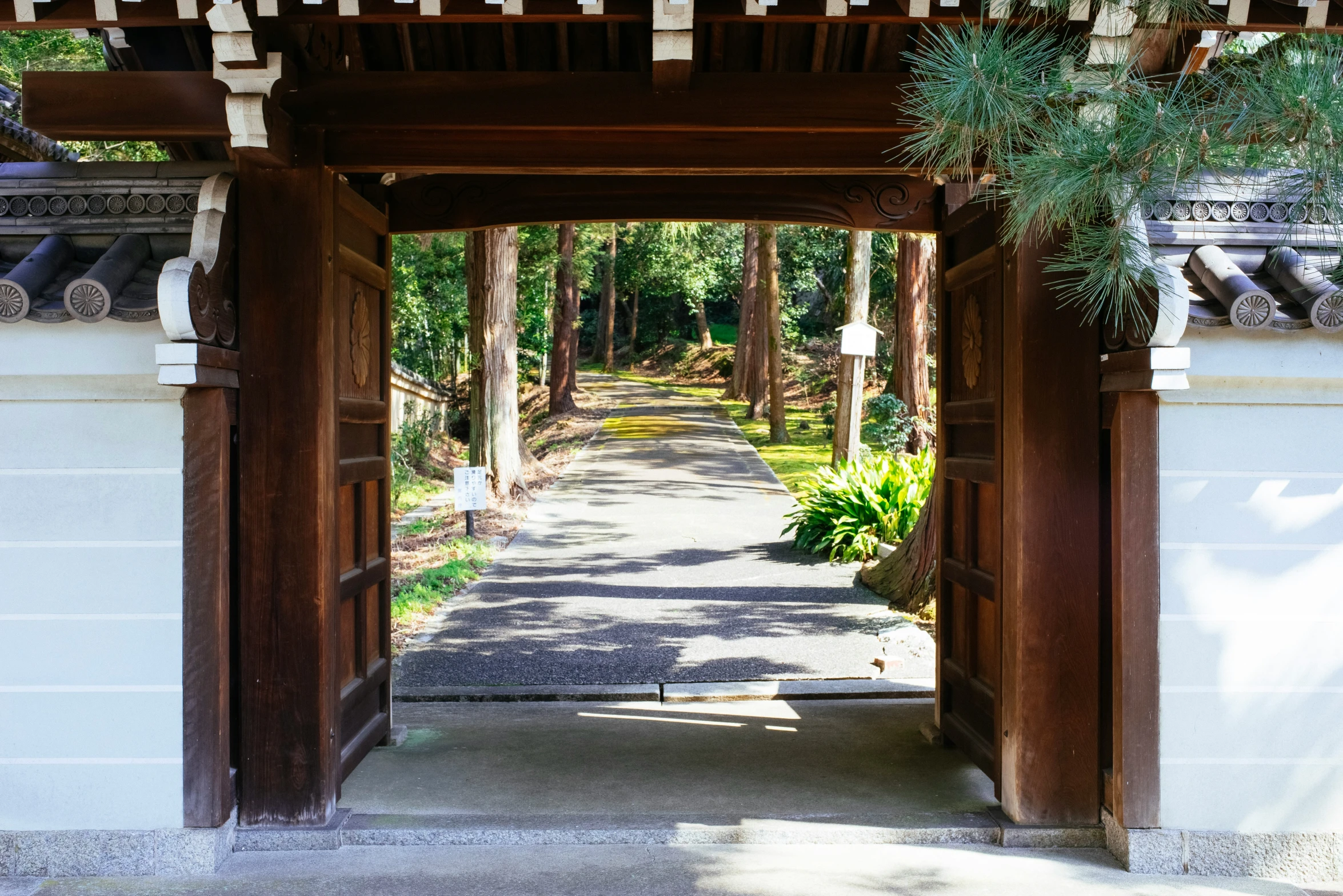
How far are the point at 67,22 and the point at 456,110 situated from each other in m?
1.31

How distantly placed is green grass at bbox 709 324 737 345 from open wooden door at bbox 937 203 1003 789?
39.4m

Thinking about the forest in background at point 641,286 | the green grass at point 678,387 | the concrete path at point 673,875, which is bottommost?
the concrete path at point 673,875

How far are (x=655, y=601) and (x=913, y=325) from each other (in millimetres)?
7415

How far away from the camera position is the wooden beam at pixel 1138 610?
12.4 feet

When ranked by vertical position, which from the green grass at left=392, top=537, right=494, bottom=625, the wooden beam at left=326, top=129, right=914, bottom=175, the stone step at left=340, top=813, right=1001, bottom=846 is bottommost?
the stone step at left=340, top=813, right=1001, bottom=846

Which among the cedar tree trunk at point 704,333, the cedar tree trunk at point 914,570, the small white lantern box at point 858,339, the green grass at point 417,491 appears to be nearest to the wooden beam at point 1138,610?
the cedar tree trunk at point 914,570

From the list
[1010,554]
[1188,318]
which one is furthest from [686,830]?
[1188,318]

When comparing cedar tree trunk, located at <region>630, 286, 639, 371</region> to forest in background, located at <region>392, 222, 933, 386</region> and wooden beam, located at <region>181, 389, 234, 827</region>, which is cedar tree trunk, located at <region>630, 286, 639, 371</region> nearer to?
forest in background, located at <region>392, 222, 933, 386</region>

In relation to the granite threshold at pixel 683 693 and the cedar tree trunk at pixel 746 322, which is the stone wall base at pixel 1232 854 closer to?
the granite threshold at pixel 683 693

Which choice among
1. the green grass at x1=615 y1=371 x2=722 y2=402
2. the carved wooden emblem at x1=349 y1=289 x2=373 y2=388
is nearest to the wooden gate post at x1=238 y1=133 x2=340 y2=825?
the carved wooden emblem at x1=349 y1=289 x2=373 y2=388

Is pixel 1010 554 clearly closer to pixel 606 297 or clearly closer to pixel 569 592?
pixel 569 592

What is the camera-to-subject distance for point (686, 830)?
4039mm

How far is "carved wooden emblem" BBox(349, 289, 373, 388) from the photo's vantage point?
455 centimetres

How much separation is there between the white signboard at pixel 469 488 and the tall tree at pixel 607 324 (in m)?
27.2
